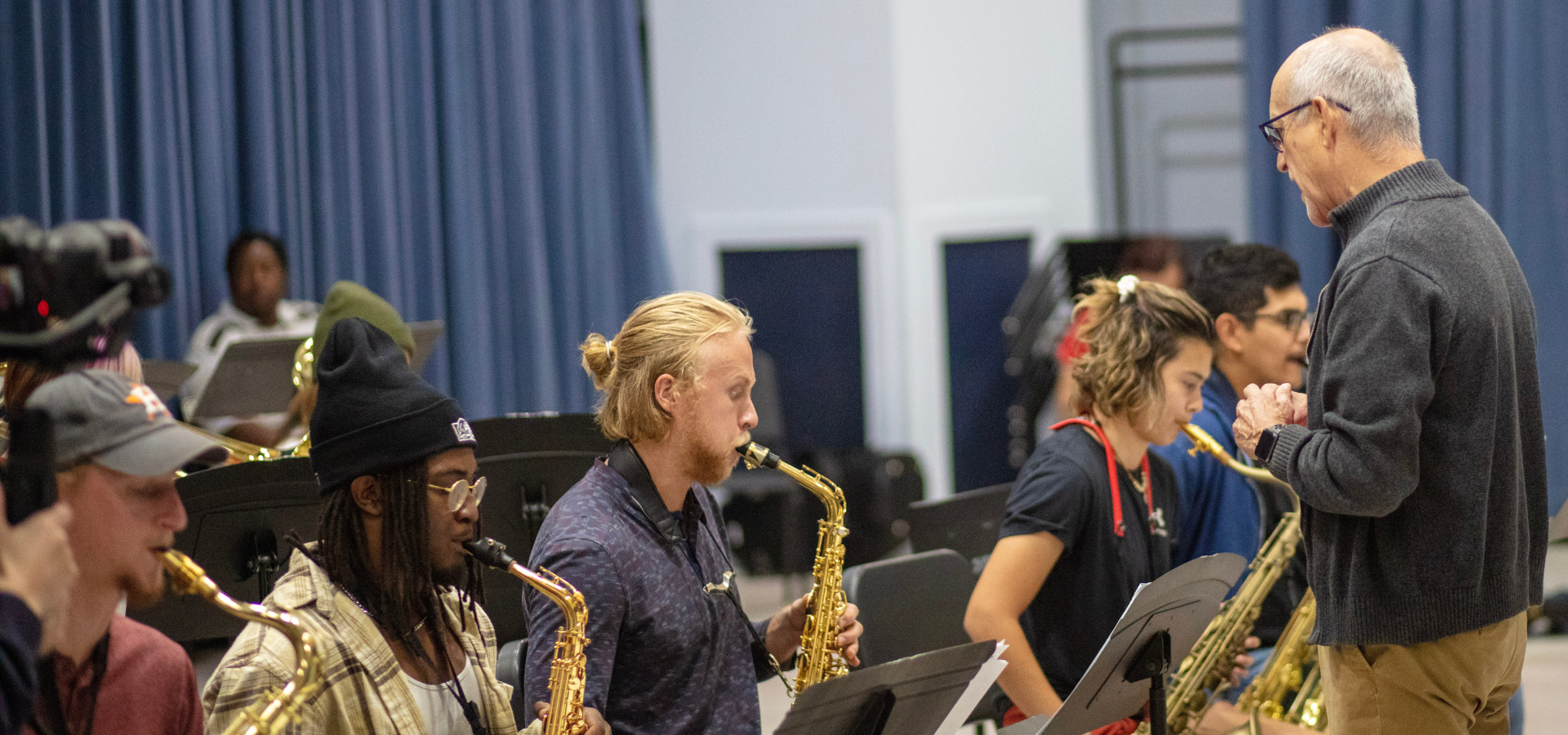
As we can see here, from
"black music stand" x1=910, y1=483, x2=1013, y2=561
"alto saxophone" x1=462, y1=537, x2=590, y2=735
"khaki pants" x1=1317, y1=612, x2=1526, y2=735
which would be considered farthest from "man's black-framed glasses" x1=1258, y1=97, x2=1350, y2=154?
"alto saxophone" x1=462, y1=537, x2=590, y2=735

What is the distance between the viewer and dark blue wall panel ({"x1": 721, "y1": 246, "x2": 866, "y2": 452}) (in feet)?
21.9

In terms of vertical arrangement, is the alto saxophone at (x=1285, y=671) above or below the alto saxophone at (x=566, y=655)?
below

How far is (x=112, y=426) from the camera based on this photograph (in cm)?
134

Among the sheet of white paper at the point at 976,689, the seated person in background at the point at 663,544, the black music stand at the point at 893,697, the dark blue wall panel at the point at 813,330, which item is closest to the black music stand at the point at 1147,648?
the sheet of white paper at the point at 976,689

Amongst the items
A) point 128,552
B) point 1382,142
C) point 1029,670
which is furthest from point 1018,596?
point 128,552

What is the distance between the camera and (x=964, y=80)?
22.0ft

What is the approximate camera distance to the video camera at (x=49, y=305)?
4.06 feet

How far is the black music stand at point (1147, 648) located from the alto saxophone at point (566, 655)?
2.23ft

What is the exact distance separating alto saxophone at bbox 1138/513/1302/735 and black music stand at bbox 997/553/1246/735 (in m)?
0.44

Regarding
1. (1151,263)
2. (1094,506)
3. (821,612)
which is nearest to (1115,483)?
(1094,506)

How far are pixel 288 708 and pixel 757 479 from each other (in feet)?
14.7

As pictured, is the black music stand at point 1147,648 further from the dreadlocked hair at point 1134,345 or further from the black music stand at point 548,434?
the black music stand at point 548,434

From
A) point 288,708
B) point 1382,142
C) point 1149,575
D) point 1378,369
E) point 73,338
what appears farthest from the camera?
point 1149,575

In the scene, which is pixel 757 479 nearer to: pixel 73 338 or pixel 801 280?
pixel 801 280
